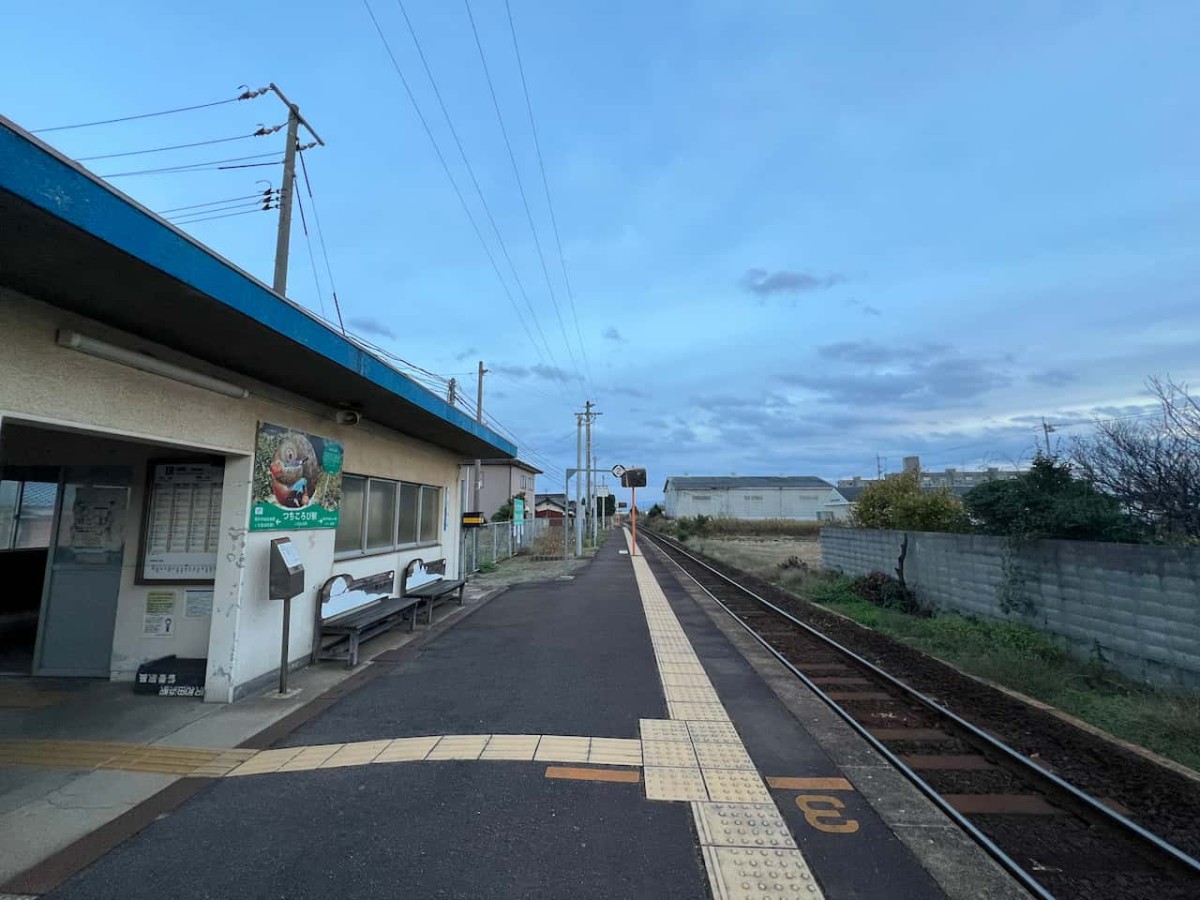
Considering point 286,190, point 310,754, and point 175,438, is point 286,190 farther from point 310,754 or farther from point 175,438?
point 310,754

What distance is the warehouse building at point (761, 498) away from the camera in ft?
273

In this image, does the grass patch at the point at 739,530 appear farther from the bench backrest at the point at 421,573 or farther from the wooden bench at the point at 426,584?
the wooden bench at the point at 426,584

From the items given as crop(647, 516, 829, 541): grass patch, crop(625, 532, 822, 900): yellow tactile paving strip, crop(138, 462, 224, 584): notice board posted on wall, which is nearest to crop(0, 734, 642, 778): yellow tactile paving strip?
crop(625, 532, 822, 900): yellow tactile paving strip

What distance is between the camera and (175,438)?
Answer: 5012 millimetres

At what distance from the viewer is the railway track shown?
314 centimetres

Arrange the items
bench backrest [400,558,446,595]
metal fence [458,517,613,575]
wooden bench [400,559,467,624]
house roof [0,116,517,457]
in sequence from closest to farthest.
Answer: house roof [0,116,517,457] < wooden bench [400,559,467,624] < bench backrest [400,558,446,595] < metal fence [458,517,613,575]

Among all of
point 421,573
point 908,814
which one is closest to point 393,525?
point 421,573

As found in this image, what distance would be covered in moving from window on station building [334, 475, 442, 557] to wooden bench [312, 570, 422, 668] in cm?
52

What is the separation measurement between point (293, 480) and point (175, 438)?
5.45 feet

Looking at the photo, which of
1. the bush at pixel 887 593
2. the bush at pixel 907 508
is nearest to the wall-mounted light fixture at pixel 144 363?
the bush at pixel 907 508

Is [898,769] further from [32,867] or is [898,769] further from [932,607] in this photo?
[932,607]

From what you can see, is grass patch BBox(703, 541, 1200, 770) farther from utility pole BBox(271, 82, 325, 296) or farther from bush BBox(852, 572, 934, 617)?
utility pole BBox(271, 82, 325, 296)

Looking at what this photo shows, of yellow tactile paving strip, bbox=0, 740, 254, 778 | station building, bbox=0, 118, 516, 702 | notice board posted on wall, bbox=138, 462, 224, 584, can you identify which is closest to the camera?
station building, bbox=0, 118, 516, 702

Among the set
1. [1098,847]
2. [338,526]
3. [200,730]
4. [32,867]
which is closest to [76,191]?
[32,867]
